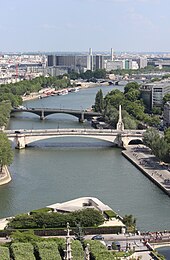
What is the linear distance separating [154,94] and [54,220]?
28.2 meters

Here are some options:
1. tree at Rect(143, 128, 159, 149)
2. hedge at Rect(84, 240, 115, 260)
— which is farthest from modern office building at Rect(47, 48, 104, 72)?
hedge at Rect(84, 240, 115, 260)

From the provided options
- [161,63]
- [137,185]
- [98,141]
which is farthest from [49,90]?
[161,63]

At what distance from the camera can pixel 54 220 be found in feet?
46.0

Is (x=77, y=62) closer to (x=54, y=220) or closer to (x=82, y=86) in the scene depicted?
(x=82, y=86)

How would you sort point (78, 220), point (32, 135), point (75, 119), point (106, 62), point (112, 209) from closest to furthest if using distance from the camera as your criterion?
point (78, 220)
point (112, 209)
point (32, 135)
point (75, 119)
point (106, 62)

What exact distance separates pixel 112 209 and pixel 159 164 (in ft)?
21.0

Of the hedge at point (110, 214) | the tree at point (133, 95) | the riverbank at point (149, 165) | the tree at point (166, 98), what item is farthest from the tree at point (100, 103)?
the hedge at point (110, 214)

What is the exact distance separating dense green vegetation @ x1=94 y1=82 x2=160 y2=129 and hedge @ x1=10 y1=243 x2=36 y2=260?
1876 cm

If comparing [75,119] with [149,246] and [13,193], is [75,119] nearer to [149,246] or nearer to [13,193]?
[13,193]

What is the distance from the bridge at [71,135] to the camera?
26.3 metres

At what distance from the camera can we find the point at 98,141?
28.1 m

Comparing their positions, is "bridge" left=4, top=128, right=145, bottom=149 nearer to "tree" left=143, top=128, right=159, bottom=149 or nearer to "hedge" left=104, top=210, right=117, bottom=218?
"tree" left=143, top=128, right=159, bottom=149

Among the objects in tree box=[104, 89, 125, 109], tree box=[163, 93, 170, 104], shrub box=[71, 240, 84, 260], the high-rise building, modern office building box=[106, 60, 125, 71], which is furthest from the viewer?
modern office building box=[106, 60, 125, 71]

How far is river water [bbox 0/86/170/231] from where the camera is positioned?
658 inches
